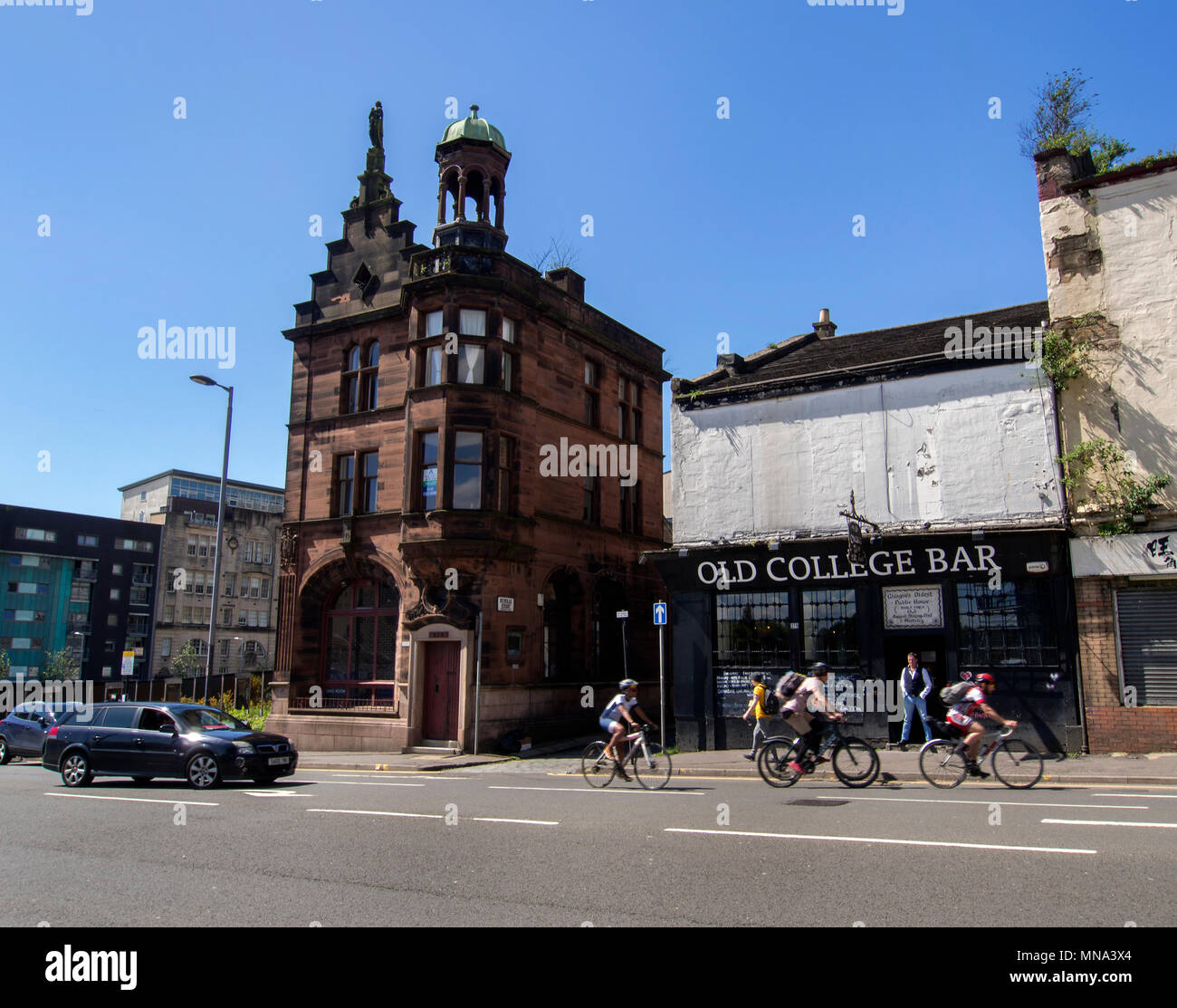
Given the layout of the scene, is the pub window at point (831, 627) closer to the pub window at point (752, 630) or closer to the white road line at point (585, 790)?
the pub window at point (752, 630)

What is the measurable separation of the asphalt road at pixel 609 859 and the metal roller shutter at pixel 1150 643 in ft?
13.0

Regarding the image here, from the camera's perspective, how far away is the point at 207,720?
1606 centimetres

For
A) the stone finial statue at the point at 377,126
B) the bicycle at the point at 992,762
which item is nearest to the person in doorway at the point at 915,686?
the bicycle at the point at 992,762

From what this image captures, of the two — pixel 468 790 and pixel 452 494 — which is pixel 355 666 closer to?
pixel 452 494

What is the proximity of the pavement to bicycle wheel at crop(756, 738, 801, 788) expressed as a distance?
4.27 feet

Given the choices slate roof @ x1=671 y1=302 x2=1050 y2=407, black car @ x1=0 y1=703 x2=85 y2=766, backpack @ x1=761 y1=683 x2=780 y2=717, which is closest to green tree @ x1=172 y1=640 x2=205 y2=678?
black car @ x1=0 y1=703 x2=85 y2=766

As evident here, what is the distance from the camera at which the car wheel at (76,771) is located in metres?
15.9

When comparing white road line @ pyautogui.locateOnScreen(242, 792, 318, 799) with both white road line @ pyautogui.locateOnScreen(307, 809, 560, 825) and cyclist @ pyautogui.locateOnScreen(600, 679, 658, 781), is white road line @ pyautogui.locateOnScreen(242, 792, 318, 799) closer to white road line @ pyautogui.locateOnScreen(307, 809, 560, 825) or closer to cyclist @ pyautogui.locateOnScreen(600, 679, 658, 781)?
white road line @ pyautogui.locateOnScreen(307, 809, 560, 825)

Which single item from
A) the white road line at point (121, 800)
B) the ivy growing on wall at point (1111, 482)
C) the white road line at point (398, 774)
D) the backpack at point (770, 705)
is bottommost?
the white road line at point (398, 774)

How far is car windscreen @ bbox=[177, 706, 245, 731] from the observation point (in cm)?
1568

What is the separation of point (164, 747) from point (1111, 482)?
17.6 metres

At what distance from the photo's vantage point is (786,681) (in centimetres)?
1309

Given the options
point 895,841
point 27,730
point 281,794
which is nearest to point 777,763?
point 895,841
